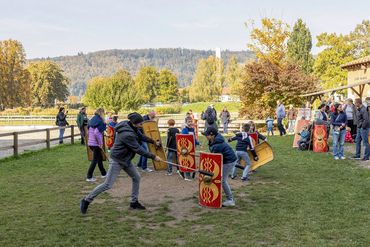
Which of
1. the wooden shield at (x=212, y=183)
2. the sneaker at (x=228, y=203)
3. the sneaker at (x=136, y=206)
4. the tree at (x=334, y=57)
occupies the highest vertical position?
the tree at (x=334, y=57)

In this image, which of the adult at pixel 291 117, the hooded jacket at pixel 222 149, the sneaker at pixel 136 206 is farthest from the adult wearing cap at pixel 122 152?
the adult at pixel 291 117

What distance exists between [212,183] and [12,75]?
67426 millimetres

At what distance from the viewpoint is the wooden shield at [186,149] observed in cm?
1105

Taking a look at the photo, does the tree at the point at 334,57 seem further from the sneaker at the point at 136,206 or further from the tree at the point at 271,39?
the sneaker at the point at 136,206

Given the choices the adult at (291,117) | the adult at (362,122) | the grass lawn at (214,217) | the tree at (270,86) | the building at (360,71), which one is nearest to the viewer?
the grass lawn at (214,217)

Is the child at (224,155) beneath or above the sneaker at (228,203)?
above

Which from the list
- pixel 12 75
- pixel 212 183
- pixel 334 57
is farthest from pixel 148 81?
pixel 212 183

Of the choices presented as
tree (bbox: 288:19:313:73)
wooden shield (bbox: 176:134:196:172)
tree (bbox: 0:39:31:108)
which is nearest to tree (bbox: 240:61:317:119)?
wooden shield (bbox: 176:134:196:172)

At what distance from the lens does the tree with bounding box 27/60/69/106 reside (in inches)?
3720

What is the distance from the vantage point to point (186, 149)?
11156 mm

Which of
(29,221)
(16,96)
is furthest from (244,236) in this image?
(16,96)

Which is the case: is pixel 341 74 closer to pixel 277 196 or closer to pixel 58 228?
pixel 277 196

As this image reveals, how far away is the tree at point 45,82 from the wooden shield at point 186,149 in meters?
87.0

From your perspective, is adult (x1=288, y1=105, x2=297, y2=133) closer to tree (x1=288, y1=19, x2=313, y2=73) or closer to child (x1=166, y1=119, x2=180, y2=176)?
child (x1=166, y1=119, x2=180, y2=176)
